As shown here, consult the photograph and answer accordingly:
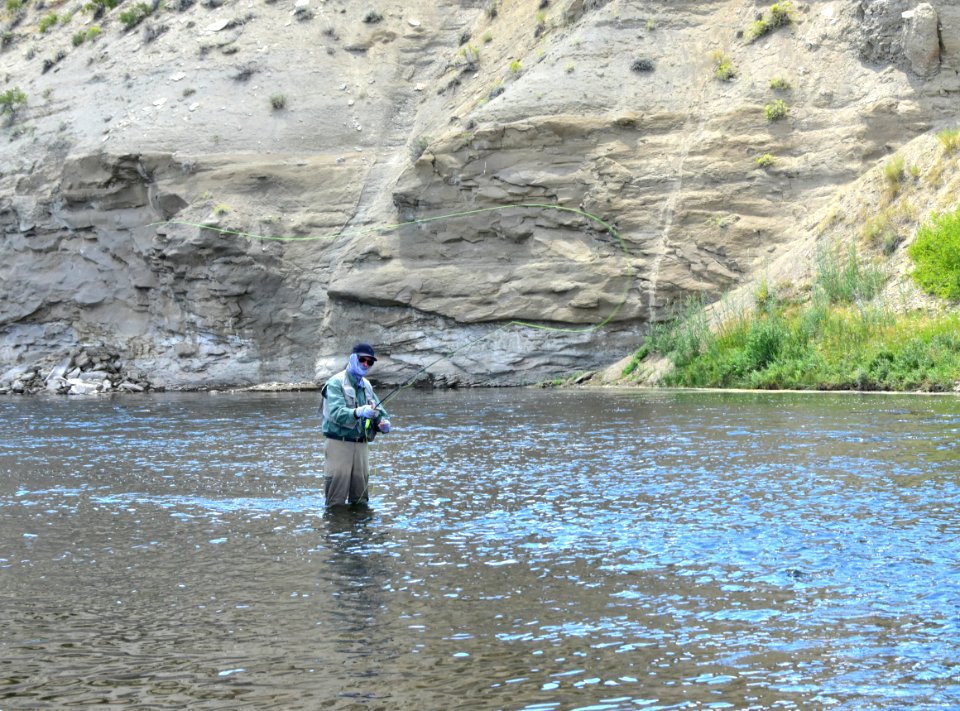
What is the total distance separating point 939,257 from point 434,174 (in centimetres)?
1533

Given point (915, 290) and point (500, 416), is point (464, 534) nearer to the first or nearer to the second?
point (500, 416)

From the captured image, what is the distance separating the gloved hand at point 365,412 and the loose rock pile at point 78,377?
2921 cm

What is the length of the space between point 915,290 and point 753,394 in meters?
4.62

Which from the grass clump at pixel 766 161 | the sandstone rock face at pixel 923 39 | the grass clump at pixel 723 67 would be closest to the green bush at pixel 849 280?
the grass clump at pixel 766 161

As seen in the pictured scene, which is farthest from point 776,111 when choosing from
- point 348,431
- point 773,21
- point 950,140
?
point 348,431

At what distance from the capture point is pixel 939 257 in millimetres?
26562

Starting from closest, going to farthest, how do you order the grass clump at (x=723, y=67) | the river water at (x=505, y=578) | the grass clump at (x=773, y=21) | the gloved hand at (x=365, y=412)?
1. the river water at (x=505, y=578)
2. the gloved hand at (x=365, y=412)
3. the grass clump at (x=723, y=67)
4. the grass clump at (x=773, y=21)

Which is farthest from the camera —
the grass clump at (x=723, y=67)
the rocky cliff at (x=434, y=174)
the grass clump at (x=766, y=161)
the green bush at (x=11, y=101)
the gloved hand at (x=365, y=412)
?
the green bush at (x=11, y=101)

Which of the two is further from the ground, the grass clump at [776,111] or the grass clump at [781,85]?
the grass clump at [781,85]

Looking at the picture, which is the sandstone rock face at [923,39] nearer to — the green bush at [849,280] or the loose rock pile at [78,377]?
the green bush at [849,280]

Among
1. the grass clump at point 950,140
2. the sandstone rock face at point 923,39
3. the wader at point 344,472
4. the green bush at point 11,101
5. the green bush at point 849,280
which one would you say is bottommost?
the wader at point 344,472

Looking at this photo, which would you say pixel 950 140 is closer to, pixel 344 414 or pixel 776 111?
pixel 776 111

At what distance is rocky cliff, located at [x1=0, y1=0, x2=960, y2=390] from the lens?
33938mm

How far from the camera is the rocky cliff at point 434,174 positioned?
33.9 metres
